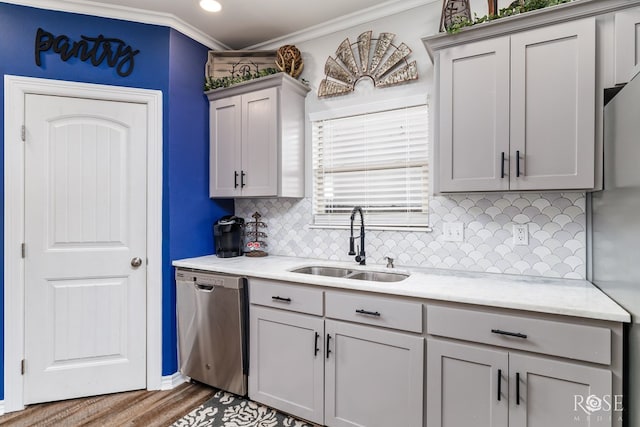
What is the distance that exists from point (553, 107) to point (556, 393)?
1320 mm

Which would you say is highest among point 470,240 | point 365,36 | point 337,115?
point 365,36

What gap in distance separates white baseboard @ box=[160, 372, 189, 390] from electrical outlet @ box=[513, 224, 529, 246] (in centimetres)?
256

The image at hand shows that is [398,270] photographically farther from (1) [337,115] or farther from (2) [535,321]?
(1) [337,115]

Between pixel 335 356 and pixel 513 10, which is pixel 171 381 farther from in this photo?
pixel 513 10

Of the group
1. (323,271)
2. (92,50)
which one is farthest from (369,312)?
(92,50)

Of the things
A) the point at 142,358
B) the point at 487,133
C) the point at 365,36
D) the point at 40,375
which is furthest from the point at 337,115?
the point at 40,375

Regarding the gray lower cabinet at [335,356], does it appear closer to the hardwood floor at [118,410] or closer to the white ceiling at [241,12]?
the hardwood floor at [118,410]

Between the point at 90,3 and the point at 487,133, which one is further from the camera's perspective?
the point at 90,3

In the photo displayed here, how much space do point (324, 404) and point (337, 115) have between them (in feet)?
6.58

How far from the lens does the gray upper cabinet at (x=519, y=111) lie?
1.63 metres

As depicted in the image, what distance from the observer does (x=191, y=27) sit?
2.70m

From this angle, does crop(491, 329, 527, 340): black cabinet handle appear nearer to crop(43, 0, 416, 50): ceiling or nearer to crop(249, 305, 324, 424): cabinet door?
crop(249, 305, 324, 424): cabinet door

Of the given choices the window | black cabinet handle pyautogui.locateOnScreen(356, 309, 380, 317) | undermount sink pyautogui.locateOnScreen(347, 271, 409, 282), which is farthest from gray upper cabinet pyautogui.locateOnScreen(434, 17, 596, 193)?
black cabinet handle pyautogui.locateOnScreen(356, 309, 380, 317)

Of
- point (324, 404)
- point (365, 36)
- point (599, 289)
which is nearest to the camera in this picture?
point (599, 289)
